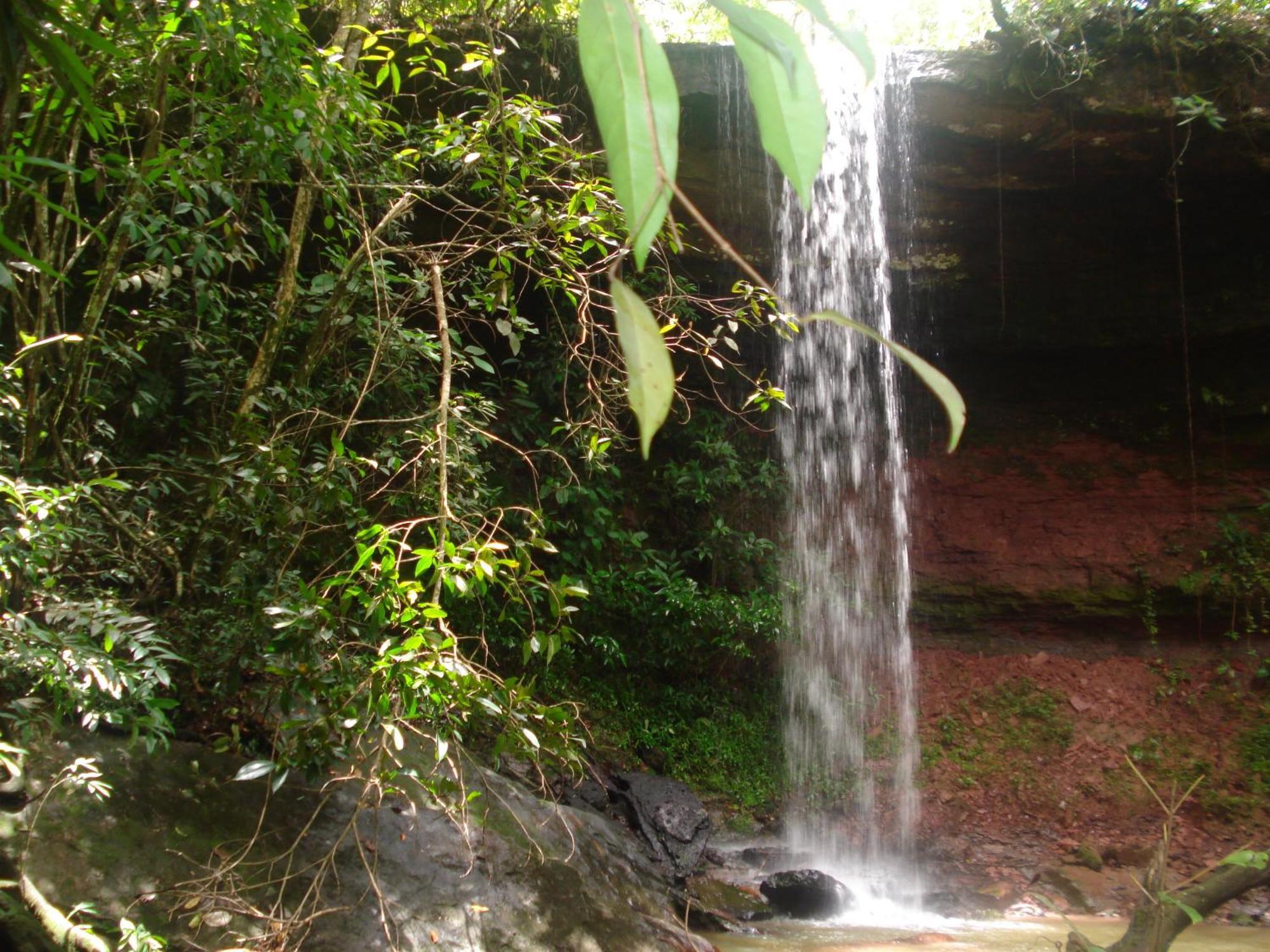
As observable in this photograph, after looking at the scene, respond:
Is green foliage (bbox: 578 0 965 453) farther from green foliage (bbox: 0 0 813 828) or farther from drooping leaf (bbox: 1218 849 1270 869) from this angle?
drooping leaf (bbox: 1218 849 1270 869)

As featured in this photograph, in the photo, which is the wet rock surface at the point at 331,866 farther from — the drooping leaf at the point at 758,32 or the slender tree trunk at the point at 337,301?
the drooping leaf at the point at 758,32

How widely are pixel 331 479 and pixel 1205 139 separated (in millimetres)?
6938

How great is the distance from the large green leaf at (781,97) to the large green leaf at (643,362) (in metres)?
0.14

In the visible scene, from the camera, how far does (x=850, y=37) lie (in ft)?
2.09

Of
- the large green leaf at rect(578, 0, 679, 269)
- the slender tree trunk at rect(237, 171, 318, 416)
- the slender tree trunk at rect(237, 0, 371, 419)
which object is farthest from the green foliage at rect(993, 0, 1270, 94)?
the large green leaf at rect(578, 0, 679, 269)

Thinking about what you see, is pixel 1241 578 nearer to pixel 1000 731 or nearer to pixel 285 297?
pixel 1000 731

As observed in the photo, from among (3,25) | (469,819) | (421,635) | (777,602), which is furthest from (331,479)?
(777,602)

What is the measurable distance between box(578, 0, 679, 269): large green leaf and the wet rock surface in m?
2.38

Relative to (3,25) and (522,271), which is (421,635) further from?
(522,271)

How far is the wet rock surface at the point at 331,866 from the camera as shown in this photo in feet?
9.40

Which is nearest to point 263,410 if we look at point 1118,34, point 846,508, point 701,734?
point 701,734

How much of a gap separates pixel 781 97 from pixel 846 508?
313 inches

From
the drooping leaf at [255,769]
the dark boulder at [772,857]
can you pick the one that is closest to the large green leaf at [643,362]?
the drooping leaf at [255,769]

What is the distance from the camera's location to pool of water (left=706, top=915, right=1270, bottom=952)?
460 centimetres
